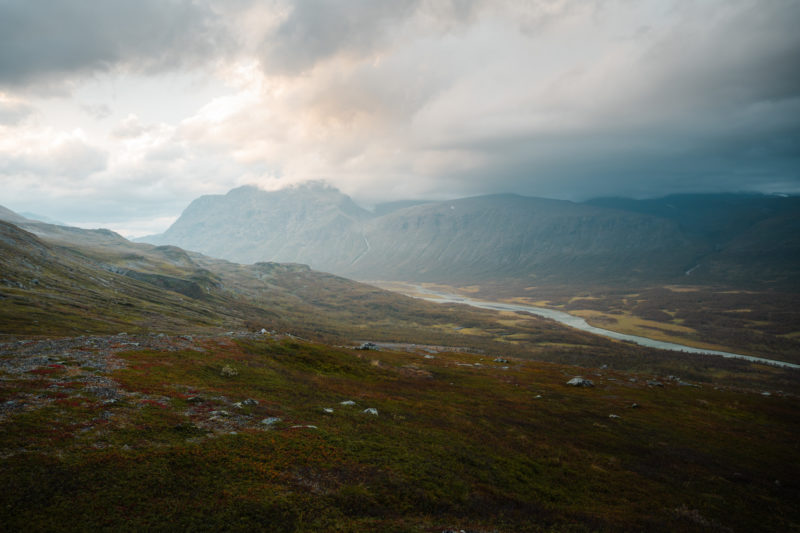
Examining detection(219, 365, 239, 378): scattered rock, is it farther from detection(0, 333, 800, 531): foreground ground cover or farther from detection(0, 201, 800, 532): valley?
detection(0, 333, 800, 531): foreground ground cover

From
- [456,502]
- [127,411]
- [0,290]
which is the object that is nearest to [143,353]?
[127,411]

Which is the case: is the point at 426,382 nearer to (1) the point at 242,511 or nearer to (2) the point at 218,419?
(2) the point at 218,419

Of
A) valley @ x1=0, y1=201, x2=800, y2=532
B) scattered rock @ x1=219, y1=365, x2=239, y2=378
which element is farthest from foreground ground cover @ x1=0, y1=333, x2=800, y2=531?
scattered rock @ x1=219, y1=365, x2=239, y2=378

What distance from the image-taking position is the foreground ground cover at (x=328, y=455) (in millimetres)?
16266

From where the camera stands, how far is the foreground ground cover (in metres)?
16.3

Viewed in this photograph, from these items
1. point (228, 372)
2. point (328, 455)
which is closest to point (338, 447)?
point (328, 455)

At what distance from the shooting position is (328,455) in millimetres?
23109

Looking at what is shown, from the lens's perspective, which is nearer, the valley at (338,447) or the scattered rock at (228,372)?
the valley at (338,447)

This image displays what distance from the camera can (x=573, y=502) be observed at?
23.6m

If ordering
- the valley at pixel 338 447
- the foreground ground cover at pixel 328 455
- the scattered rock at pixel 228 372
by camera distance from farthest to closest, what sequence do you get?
the scattered rock at pixel 228 372, the valley at pixel 338 447, the foreground ground cover at pixel 328 455

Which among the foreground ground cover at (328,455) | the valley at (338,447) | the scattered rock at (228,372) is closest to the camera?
the foreground ground cover at (328,455)

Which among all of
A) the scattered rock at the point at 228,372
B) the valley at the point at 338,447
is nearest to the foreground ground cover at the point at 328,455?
the valley at the point at 338,447

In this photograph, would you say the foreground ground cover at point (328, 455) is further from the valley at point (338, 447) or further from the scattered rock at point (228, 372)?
the scattered rock at point (228, 372)

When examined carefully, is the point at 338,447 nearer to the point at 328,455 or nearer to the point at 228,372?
the point at 328,455
